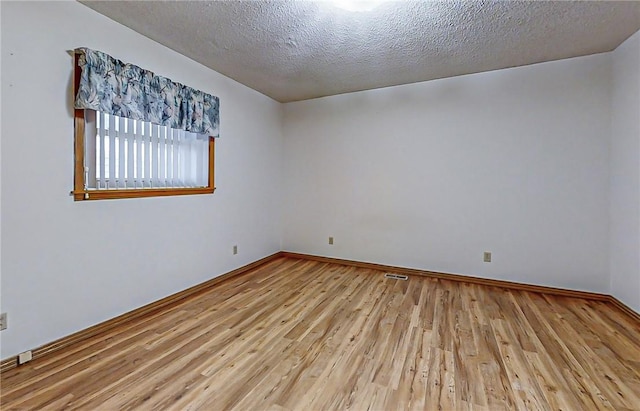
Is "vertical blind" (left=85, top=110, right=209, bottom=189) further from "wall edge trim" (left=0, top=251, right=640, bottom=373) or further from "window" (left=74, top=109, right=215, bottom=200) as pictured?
"wall edge trim" (left=0, top=251, right=640, bottom=373)

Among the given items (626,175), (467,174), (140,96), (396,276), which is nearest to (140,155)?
(140,96)

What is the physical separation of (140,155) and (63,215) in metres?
0.80

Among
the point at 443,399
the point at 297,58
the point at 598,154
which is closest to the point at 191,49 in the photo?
the point at 297,58

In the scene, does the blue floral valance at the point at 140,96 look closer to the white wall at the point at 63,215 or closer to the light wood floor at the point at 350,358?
the white wall at the point at 63,215

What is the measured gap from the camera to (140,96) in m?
2.54

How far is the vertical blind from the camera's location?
2344 millimetres

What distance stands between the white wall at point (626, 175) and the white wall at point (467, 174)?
3.9 inches

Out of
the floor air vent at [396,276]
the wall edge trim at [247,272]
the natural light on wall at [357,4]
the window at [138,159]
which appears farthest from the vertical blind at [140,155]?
the floor air vent at [396,276]

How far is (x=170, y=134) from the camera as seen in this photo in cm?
302

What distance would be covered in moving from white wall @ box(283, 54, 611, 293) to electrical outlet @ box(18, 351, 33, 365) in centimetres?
324

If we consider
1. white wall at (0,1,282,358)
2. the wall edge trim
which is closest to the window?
white wall at (0,1,282,358)

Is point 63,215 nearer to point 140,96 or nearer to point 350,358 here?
point 140,96

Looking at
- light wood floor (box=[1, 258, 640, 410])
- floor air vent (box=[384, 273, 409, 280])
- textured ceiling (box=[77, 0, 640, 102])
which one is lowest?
light wood floor (box=[1, 258, 640, 410])

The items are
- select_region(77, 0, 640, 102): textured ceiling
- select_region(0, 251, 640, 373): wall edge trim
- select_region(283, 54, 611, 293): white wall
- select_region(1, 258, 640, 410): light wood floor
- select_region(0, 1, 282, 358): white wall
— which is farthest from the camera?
select_region(283, 54, 611, 293): white wall
